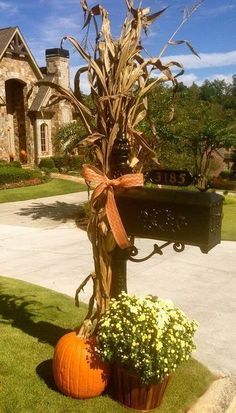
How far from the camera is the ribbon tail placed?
4.38m

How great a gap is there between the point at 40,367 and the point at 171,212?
2843mm

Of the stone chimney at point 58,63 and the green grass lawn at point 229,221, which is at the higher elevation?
the stone chimney at point 58,63

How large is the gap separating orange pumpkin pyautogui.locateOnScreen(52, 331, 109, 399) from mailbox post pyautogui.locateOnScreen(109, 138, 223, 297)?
1.26 meters

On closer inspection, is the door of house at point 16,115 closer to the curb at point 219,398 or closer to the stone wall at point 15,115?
the stone wall at point 15,115

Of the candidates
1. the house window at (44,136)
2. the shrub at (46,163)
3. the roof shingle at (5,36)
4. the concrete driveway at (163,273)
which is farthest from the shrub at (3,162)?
the concrete driveway at (163,273)

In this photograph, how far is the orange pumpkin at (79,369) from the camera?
4.57 metres

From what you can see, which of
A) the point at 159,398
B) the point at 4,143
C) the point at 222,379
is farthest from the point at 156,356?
the point at 4,143

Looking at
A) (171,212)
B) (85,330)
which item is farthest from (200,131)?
(85,330)

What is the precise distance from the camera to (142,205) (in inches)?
178

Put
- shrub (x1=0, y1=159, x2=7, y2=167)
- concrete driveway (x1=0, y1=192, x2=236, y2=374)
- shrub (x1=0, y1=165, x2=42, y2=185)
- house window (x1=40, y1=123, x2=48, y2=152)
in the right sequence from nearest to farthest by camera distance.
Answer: concrete driveway (x1=0, y1=192, x2=236, y2=374) → shrub (x1=0, y1=165, x2=42, y2=185) → shrub (x1=0, y1=159, x2=7, y2=167) → house window (x1=40, y1=123, x2=48, y2=152)

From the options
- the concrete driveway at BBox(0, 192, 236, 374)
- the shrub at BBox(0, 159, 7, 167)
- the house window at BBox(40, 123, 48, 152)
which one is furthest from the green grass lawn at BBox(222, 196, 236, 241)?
the house window at BBox(40, 123, 48, 152)

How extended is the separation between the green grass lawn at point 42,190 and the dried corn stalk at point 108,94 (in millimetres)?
17260

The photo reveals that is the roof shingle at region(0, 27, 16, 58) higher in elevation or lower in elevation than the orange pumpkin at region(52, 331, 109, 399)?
higher

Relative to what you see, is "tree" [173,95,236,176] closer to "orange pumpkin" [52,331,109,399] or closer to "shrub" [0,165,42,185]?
"shrub" [0,165,42,185]
